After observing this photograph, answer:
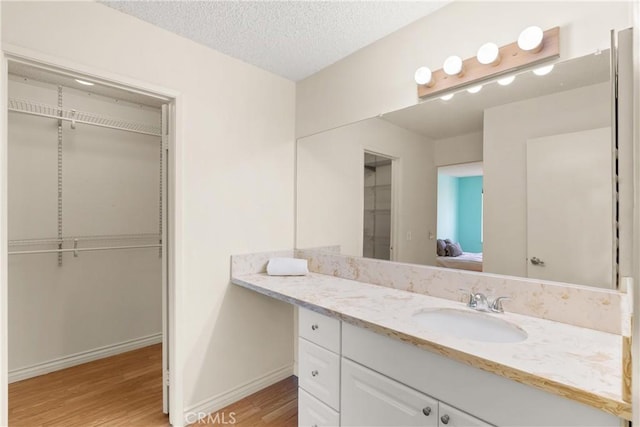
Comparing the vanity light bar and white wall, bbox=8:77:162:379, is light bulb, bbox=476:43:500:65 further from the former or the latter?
white wall, bbox=8:77:162:379

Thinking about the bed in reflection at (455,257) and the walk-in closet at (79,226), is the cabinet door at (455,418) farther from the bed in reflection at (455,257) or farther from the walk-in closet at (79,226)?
the walk-in closet at (79,226)

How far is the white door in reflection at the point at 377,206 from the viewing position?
1919mm

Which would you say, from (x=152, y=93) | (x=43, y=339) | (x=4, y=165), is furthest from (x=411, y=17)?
(x=43, y=339)

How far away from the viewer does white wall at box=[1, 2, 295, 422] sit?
1580 millimetres

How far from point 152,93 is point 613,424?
2.23 metres

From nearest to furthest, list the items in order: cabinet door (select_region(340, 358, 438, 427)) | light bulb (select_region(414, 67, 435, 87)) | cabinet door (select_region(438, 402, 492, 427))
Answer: cabinet door (select_region(438, 402, 492, 427))
cabinet door (select_region(340, 358, 438, 427))
light bulb (select_region(414, 67, 435, 87))

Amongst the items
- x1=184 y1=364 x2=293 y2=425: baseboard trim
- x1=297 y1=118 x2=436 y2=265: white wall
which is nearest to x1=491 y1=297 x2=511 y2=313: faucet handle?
x1=297 y1=118 x2=436 y2=265: white wall

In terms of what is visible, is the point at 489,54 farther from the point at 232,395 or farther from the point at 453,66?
the point at 232,395

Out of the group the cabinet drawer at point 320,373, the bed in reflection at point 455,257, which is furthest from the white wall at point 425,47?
the cabinet drawer at point 320,373

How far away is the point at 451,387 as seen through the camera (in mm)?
997

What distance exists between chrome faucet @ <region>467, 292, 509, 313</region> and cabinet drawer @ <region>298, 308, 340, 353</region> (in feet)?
2.00

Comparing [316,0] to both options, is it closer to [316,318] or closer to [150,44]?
[150,44]

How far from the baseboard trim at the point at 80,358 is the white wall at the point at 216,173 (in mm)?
1352

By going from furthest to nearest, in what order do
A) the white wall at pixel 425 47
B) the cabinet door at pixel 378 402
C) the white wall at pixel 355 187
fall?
the white wall at pixel 355 187
the white wall at pixel 425 47
the cabinet door at pixel 378 402
